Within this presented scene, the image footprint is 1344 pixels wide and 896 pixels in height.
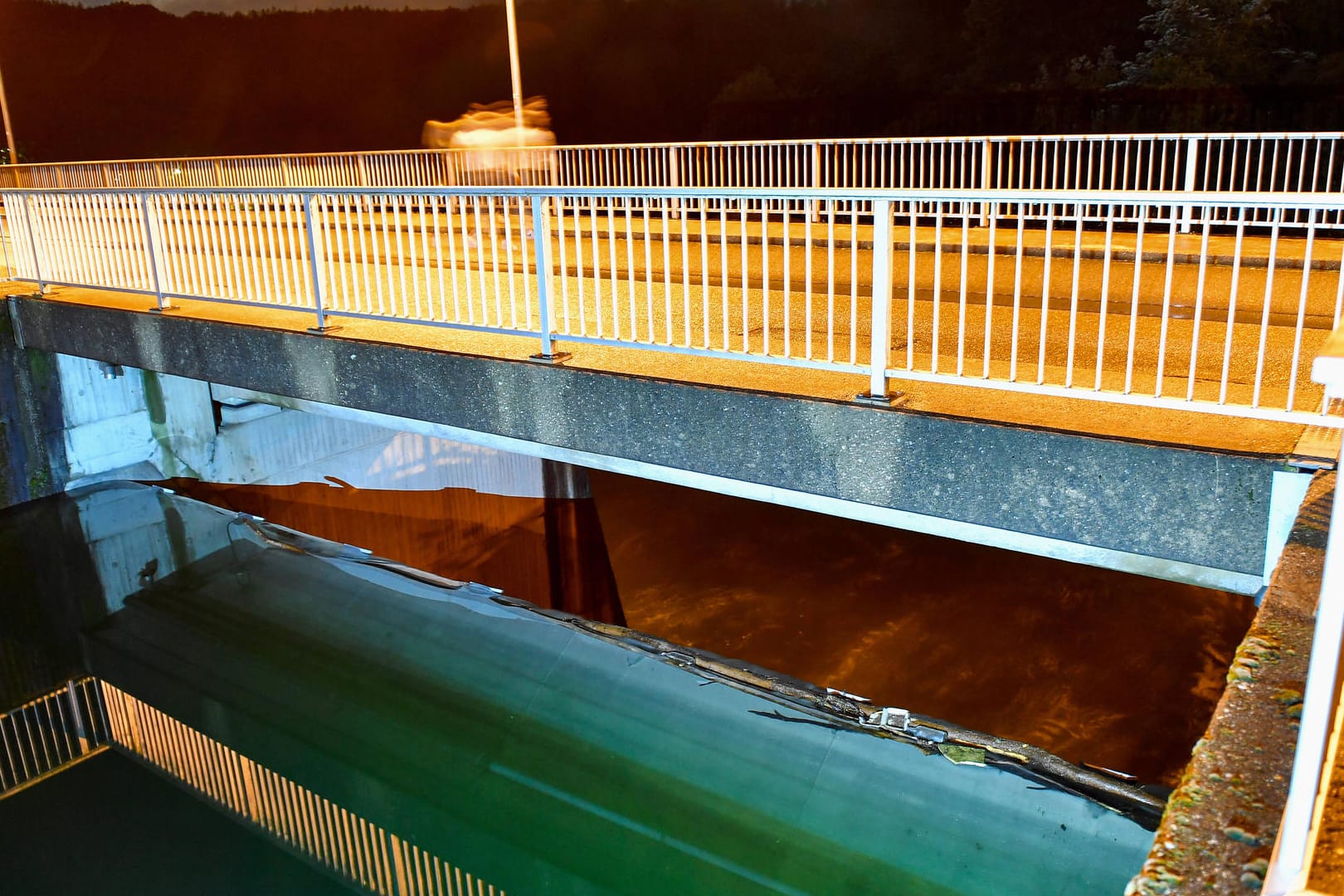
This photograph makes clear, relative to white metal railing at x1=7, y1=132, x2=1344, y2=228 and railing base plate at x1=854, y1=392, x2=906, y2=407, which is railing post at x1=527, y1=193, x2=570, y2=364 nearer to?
railing base plate at x1=854, y1=392, x2=906, y2=407

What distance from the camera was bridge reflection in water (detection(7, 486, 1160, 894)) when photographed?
6.08m

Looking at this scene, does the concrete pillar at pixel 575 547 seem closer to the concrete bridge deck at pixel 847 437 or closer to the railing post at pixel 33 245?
the concrete bridge deck at pixel 847 437

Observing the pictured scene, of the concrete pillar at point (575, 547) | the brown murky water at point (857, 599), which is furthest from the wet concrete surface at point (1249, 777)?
the concrete pillar at point (575, 547)

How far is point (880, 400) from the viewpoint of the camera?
18.1 ft

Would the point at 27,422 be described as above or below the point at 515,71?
below

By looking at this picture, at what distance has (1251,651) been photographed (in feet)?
11.6

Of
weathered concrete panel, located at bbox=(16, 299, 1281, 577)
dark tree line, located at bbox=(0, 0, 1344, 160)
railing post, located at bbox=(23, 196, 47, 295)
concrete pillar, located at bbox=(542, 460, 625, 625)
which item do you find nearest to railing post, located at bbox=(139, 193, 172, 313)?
weathered concrete panel, located at bbox=(16, 299, 1281, 577)

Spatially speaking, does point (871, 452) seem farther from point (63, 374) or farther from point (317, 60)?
point (317, 60)

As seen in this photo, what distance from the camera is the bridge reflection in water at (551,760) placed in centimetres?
608

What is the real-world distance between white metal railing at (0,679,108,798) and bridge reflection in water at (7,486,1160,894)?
7.5 inches

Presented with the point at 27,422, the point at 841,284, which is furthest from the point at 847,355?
the point at 27,422

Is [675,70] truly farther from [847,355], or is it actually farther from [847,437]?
[847,437]

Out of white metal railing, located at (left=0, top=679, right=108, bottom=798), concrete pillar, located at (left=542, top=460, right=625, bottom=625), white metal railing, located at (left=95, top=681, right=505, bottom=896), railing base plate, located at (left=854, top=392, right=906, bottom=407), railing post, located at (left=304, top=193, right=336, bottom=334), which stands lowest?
concrete pillar, located at (left=542, top=460, right=625, bottom=625)

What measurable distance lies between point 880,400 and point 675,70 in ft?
153
